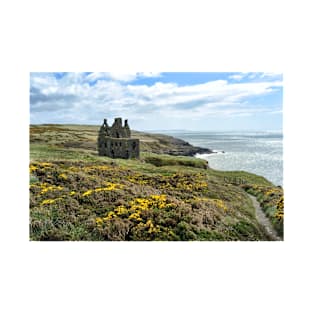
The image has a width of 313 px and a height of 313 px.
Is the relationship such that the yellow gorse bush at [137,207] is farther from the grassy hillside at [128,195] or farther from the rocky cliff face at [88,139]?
the rocky cliff face at [88,139]

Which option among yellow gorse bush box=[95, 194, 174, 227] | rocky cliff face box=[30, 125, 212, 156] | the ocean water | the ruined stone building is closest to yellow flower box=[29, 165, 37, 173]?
rocky cliff face box=[30, 125, 212, 156]

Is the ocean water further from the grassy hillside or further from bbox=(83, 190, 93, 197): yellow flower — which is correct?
bbox=(83, 190, 93, 197): yellow flower

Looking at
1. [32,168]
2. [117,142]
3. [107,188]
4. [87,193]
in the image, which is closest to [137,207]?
[107,188]

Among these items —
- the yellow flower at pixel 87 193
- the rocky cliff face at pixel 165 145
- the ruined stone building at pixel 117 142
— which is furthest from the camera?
the rocky cliff face at pixel 165 145

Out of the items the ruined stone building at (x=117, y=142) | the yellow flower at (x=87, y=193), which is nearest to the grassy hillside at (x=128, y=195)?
the yellow flower at (x=87, y=193)
